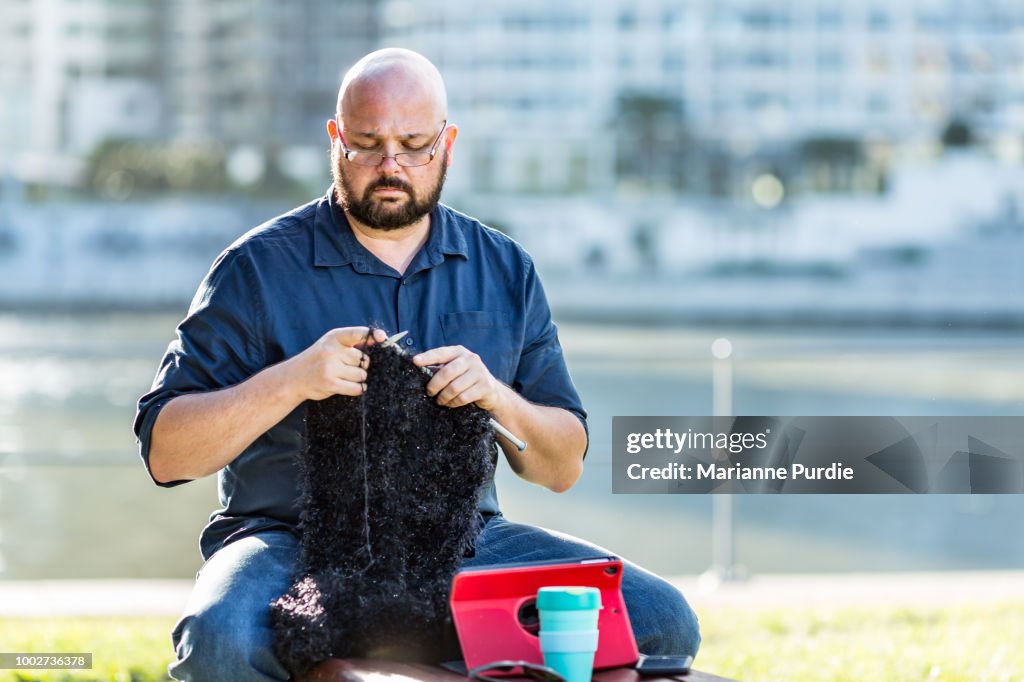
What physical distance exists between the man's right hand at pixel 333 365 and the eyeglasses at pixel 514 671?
1.46ft

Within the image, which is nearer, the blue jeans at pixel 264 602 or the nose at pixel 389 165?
the blue jeans at pixel 264 602

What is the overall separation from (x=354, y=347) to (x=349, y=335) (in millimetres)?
26

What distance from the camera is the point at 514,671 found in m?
1.85

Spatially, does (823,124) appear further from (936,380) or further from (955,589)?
(955,589)

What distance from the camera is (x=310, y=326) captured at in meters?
2.27

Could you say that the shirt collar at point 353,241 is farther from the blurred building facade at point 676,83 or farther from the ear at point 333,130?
the blurred building facade at point 676,83

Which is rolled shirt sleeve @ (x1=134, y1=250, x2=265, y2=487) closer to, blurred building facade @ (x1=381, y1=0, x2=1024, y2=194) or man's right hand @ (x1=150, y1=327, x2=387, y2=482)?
man's right hand @ (x1=150, y1=327, x2=387, y2=482)

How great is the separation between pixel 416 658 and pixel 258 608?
0.23 metres

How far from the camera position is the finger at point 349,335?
2.05 m

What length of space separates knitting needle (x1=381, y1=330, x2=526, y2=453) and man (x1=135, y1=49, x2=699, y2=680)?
0.02 m

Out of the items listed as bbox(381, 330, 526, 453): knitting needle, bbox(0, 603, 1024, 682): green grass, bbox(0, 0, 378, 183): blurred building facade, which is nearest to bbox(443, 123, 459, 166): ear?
bbox(381, 330, 526, 453): knitting needle

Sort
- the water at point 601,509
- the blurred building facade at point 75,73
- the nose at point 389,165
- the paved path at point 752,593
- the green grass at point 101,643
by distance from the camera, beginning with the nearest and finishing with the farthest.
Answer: the nose at point 389,165
the green grass at point 101,643
the paved path at point 752,593
the water at point 601,509
the blurred building facade at point 75,73

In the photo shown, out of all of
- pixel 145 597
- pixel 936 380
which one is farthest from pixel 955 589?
pixel 936 380

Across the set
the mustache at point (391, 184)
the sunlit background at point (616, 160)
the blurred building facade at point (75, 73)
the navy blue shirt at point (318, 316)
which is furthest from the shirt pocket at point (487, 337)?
the blurred building facade at point (75, 73)
